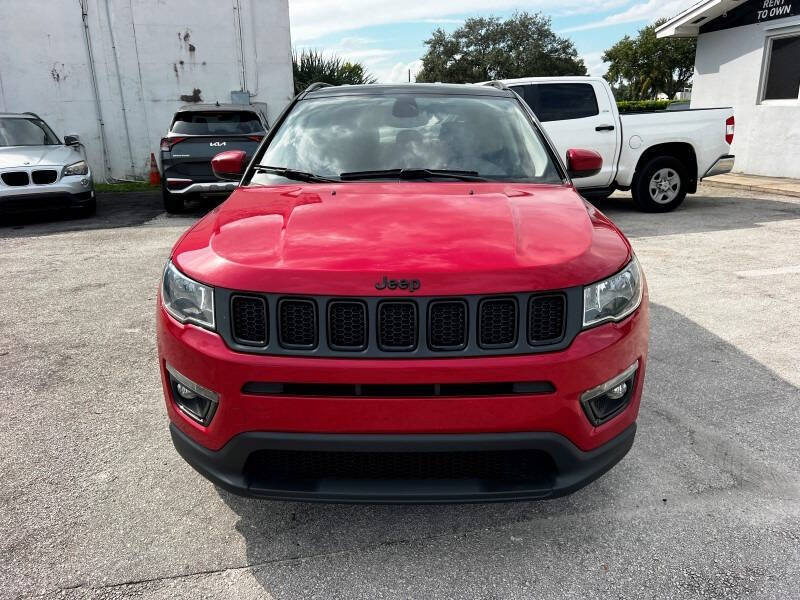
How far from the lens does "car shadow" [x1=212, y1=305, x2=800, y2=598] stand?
6.95 feet

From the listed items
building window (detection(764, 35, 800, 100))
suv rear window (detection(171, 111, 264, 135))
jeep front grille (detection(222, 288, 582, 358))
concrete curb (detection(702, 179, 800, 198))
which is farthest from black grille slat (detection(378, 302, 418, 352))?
building window (detection(764, 35, 800, 100))

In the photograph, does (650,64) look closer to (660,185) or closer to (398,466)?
(660,185)

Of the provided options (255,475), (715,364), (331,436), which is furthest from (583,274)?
(715,364)

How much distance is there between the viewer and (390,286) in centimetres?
189

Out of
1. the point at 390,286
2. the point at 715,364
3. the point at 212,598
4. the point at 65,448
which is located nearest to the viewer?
the point at 390,286

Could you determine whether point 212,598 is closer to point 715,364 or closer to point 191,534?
point 191,534

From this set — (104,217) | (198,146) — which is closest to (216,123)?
(198,146)

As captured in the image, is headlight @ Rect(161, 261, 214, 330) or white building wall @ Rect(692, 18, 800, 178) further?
white building wall @ Rect(692, 18, 800, 178)

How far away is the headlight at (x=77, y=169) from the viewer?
9.38 metres

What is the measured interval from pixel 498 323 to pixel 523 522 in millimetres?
941

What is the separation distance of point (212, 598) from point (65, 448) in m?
1.40

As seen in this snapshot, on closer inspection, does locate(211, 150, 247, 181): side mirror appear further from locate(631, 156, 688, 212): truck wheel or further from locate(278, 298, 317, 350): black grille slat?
locate(631, 156, 688, 212): truck wheel

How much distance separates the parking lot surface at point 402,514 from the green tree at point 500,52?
51.3 metres

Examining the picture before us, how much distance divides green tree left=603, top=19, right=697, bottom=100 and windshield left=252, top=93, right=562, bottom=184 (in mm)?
55484
